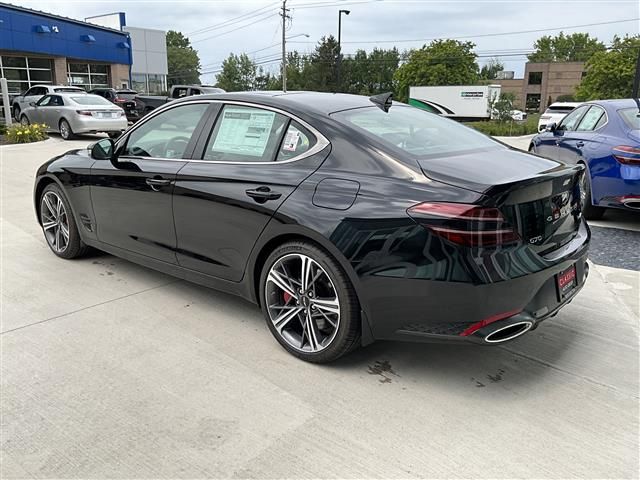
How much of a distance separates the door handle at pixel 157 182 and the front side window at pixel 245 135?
372 millimetres

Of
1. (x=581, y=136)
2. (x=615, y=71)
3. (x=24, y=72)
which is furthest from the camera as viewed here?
(x=615, y=71)

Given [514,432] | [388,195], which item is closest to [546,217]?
[388,195]

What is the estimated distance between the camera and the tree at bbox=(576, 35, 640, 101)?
39750 mm

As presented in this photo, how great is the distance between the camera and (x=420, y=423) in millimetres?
2676

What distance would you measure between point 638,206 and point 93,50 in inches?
1378

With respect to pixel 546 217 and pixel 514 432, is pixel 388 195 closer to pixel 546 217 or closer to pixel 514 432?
pixel 546 217

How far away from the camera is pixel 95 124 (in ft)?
54.0

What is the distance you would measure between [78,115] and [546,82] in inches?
3924

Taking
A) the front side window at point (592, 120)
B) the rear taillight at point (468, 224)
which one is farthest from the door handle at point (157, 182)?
the front side window at point (592, 120)

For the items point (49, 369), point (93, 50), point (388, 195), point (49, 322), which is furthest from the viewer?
point (93, 50)

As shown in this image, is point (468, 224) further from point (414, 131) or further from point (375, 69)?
point (375, 69)

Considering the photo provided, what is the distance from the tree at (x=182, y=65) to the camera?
113825 millimetres

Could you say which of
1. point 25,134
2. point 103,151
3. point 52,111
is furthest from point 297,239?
point 52,111

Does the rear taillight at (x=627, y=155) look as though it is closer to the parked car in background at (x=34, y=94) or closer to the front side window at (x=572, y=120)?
the front side window at (x=572, y=120)
